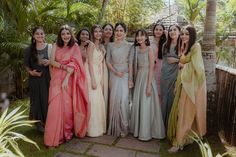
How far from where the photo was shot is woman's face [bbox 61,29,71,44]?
4.73 m

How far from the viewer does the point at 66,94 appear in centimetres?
486

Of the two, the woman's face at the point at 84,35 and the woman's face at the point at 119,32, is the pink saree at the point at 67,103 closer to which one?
the woman's face at the point at 84,35

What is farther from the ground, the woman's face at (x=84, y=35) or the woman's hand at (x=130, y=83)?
the woman's face at (x=84, y=35)

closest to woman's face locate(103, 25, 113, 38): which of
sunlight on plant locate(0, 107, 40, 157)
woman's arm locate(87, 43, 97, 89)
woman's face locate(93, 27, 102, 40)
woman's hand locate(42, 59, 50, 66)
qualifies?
woman's face locate(93, 27, 102, 40)

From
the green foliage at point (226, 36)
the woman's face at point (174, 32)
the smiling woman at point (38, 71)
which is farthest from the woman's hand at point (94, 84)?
the green foliage at point (226, 36)

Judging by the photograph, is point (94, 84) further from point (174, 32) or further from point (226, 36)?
point (226, 36)

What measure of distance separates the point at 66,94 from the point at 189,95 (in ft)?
6.03

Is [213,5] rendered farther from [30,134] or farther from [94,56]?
[30,134]

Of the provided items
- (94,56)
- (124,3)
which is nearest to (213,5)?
(94,56)

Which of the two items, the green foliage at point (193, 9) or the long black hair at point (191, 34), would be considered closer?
the long black hair at point (191, 34)

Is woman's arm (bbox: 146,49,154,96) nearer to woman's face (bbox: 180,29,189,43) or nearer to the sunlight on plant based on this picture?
woman's face (bbox: 180,29,189,43)

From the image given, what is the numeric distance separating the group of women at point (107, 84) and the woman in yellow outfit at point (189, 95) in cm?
2

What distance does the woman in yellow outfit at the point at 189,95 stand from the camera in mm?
4355

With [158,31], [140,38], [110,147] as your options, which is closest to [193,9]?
[158,31]
